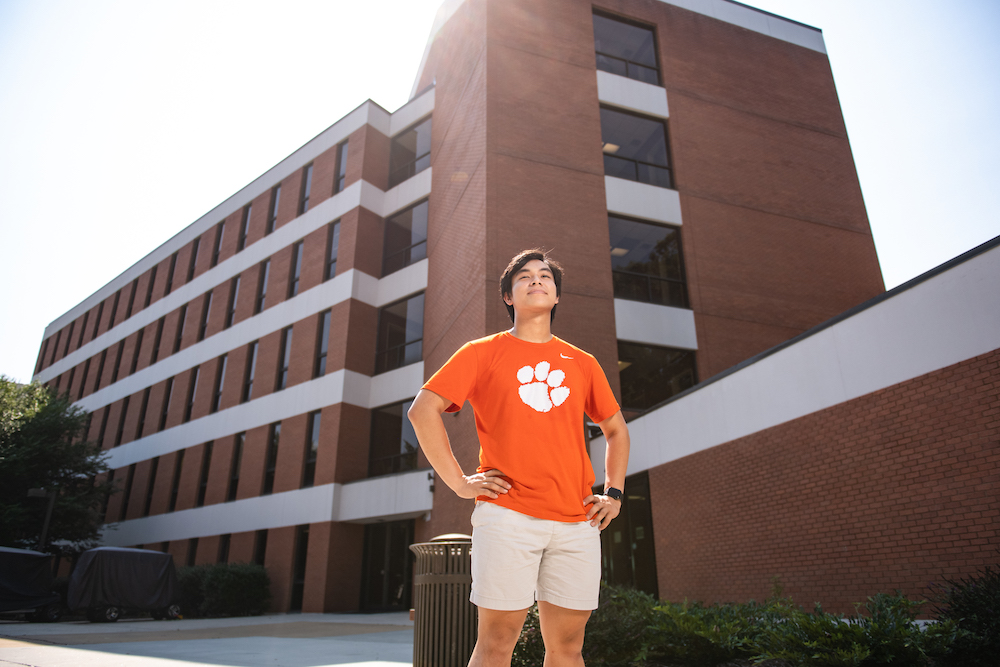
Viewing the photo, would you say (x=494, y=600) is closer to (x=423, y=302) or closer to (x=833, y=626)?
(x=833, y=626)

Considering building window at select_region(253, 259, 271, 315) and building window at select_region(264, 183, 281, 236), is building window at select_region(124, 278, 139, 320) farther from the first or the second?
building window at select_region(253, 259, 271, 315)

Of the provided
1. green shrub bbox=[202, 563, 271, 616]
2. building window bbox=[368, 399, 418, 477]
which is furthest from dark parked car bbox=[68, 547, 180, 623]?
building window bbox=[368, 399, 418, 477]

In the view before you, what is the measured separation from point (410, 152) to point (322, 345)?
26.8ft

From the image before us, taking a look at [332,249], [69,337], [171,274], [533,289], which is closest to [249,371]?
[332,249]

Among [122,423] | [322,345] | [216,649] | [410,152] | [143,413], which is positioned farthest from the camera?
[122,423]

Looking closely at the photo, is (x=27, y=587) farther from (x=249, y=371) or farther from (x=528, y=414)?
(x=528, y=414)

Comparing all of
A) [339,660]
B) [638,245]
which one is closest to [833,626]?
[339,660]

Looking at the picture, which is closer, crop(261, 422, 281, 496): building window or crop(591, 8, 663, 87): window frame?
crop(591, 8, 663, 87): window frame

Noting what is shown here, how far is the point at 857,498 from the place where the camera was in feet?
25.1

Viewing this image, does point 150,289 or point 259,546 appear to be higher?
point 150,289

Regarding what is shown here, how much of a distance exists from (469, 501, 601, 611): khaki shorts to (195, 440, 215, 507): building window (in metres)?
23.9

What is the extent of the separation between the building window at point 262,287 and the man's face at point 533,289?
2329 cm

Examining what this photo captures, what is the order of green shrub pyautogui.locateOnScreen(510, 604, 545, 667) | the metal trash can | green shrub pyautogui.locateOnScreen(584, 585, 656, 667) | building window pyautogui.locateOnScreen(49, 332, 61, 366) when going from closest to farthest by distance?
1. the metal trash can
2. green shrub pyautogui.locateOnScreen(510, 604, 545, 667)
3. green shrub pyautogui.locateOnScreen(584, 585, 656, 667)
4. building window pyautogui.locateOnScreen(49, 332, 61, 366)

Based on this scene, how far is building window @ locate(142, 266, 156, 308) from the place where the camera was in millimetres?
30953
